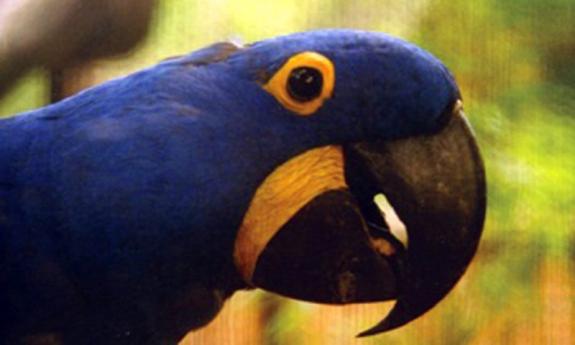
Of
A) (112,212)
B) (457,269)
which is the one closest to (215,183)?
(112,212)

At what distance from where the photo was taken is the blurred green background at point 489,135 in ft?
2.40

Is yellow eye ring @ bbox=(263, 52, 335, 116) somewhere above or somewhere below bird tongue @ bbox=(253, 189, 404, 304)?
above

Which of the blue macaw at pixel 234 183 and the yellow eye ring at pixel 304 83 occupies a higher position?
the yellow eye ring at pixel 304 83

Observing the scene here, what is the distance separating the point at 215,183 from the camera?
2.13 feet

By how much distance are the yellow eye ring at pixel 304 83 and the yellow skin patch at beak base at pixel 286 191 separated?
0.11 ft

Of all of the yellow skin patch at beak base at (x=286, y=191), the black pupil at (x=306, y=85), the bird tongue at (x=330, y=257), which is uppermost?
the black pupil at (x=306, y=85)

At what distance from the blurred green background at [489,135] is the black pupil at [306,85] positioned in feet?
0.28

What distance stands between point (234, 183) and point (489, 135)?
0.23m

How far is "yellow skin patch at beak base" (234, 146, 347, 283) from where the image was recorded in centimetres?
66

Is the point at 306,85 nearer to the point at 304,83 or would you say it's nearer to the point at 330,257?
the point at 304,83

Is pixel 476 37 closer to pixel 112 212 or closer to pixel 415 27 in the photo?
pixel 415 27

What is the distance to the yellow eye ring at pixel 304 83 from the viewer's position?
65 cm

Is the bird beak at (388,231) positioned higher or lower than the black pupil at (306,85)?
lower

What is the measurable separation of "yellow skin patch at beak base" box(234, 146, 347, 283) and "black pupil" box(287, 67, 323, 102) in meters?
0.04
